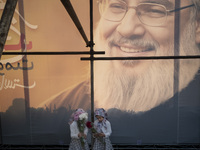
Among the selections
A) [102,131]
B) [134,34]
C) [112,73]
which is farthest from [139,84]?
[102,131]

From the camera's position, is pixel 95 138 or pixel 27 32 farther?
pixel 27 32

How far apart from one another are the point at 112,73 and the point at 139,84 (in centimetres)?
57

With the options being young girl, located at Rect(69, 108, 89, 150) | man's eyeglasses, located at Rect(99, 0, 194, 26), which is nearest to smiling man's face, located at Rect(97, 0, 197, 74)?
man's eyeglasses, located at Rect(99, 0, 194, 26)

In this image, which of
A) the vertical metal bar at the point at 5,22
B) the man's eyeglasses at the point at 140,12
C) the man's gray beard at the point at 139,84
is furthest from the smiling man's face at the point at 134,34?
the vertical metal bar at the point at 5,22

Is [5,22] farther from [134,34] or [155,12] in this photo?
[155,12]

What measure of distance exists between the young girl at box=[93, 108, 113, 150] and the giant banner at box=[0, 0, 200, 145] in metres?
0.77

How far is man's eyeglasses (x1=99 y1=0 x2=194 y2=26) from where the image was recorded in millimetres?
3162

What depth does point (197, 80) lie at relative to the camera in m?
3.24

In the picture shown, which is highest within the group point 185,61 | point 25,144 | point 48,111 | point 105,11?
point 105,11

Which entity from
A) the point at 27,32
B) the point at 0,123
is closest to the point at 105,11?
the point at 27,32

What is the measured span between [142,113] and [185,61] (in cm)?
129

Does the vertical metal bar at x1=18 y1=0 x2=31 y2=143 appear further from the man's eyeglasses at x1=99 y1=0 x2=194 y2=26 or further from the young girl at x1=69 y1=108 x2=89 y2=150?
the man's eyeglasses at x1=99 y1=0 x2=194 y2=26

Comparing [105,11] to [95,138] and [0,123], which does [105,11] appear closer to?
[95,138]

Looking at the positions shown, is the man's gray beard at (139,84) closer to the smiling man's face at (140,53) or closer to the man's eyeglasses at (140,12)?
the smiling man's face at (140,53)
